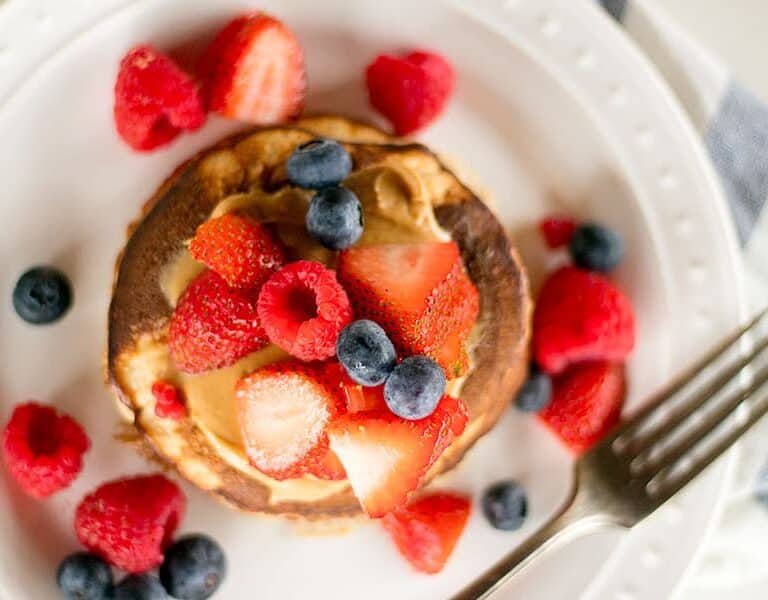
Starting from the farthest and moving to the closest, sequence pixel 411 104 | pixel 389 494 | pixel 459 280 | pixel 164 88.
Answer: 1. pixel 411 104
2. pixel 164 88
3. pixel 459 280
4. pixel 389 494

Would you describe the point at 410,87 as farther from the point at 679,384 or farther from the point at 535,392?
the point at 679,384

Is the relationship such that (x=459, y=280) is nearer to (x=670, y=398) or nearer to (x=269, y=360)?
(x=269, y=360)

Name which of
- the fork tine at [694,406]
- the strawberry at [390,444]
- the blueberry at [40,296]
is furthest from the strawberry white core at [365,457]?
the blueberry at [40,296]

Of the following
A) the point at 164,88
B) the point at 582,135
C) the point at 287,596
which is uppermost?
the point at 582,135

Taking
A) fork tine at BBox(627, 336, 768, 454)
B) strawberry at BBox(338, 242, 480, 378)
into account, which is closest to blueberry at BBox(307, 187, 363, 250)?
strawberry at BBox(338, 242, 480, 378)

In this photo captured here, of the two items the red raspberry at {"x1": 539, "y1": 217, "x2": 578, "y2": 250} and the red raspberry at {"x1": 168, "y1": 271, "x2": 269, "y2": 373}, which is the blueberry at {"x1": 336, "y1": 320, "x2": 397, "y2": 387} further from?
the red raspberry at {"x1": 539, "y1": 217, "x2": 578, "y2": 250}

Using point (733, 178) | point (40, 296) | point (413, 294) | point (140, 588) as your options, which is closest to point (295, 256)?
point (413, 294)

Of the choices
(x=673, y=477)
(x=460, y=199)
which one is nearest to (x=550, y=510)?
(x=673, y=477)
